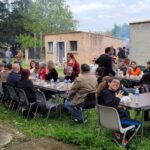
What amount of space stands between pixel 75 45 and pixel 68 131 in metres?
29.6

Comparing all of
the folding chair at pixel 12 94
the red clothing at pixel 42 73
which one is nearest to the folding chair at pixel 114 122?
the folding chair at pixel 12 94

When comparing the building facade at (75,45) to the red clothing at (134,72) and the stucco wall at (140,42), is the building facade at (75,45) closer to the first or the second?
the stucco wall at (140,42)

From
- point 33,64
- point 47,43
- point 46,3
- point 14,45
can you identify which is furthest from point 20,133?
point 46,3

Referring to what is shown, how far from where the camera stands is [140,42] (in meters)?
20.6

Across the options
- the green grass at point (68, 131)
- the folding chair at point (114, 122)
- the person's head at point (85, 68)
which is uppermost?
the person's head at point (85, 68)

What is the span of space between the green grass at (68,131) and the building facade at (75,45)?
81.3ft

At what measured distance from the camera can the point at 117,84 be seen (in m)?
6.33

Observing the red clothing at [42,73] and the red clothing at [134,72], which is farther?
the red clothing at [134,72]

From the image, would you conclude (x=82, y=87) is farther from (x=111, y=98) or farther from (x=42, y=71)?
(x=42, y=71)

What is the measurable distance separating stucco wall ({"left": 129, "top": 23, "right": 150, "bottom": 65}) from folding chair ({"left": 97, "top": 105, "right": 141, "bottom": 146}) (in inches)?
580

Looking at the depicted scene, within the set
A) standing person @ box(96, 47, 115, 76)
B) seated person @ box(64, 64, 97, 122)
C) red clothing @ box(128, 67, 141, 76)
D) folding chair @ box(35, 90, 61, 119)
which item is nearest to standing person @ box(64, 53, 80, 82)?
standing person @ box(96, 47, 115, 76)

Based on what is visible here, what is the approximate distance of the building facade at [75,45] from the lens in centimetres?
3472

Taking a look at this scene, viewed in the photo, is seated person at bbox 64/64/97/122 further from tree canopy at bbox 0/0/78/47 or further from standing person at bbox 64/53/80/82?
tree canopy at bbox 0/0/78/47

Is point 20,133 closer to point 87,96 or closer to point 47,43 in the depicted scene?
point 87,96
